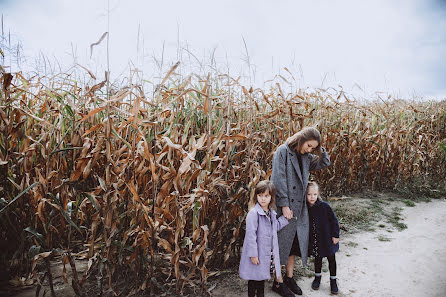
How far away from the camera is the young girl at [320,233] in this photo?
8.51ft

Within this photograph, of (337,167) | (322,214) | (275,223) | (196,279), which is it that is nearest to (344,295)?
(322,214)

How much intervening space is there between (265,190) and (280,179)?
284 mm

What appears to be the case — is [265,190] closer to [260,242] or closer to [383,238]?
[260,242]

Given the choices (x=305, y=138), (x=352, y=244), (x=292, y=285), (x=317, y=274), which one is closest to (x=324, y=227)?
(x=317, y=274)

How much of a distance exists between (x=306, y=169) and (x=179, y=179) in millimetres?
1269

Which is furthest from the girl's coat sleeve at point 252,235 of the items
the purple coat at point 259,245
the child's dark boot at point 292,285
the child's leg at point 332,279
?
the child's leg at point 332,279

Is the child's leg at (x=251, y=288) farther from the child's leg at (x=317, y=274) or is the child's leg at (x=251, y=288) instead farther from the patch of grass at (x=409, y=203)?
the patch of grass at (x=409, y=203)

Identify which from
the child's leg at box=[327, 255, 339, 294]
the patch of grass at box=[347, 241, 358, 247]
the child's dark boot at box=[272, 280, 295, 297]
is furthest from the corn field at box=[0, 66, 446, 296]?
the patch of grass at box=[347, 241, 358, 247]

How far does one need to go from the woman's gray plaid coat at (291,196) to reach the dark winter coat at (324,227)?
16 cm

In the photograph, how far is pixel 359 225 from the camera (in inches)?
154

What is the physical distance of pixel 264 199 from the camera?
7.45ft

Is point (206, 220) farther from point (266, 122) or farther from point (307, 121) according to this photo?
point (307, 121)

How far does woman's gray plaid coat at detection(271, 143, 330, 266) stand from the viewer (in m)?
2.48

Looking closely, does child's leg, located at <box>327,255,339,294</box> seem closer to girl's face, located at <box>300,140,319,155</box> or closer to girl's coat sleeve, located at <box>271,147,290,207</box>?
girl's coat sleeve, located at <box>271,147,290,207</box>
